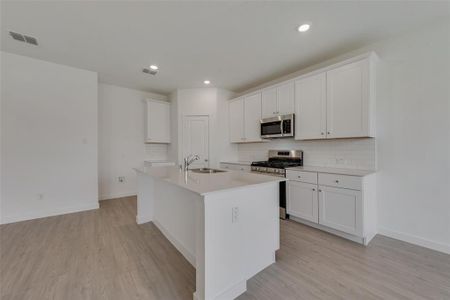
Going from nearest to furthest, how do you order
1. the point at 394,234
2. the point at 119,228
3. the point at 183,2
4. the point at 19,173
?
the point at 183,2 → the point at 394,234 → the point at 119,228 → the point at 19,173

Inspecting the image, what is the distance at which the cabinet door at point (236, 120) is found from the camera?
14.5 feet

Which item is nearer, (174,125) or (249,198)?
(249,198)

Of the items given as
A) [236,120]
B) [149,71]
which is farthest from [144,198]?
[236,120]

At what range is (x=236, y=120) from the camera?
4570mm

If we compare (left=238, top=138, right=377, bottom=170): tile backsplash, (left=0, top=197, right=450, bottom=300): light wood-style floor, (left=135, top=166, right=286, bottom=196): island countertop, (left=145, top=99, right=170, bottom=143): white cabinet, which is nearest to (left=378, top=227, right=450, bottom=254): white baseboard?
(left=0, top=197, right=450, bottom=300): light wood-style floor

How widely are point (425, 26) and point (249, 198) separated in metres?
3.01

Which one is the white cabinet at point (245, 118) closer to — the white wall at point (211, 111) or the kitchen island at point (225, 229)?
the white wall at point (211, 111)

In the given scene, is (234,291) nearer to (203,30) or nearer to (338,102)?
(338,102)

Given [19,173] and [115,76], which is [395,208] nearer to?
[115,76]

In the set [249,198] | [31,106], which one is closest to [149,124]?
[31,106]

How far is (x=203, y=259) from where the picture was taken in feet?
4.51

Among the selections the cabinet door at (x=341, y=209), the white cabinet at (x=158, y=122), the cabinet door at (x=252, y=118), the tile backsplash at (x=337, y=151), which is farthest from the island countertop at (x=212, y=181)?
the white cabinet at (x=158, y=122)

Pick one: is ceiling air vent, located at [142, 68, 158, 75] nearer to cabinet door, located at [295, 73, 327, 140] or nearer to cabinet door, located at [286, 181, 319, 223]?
cabinet door, located at [295, 73, 327, 140]

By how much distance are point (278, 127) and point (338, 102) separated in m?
1.07
